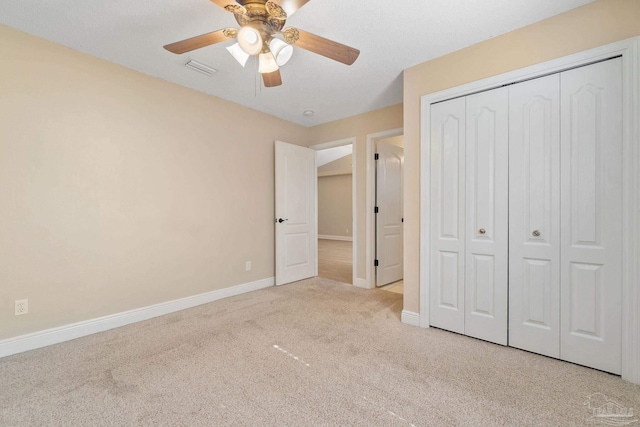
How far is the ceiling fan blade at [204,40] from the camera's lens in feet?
5.58

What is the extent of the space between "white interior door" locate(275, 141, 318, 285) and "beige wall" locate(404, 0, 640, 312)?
193cm

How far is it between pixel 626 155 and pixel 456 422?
190cm

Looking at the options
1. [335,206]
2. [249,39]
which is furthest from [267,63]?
[335,206]

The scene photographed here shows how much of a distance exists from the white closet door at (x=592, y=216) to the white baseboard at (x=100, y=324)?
331cm

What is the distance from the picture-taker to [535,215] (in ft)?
6.83

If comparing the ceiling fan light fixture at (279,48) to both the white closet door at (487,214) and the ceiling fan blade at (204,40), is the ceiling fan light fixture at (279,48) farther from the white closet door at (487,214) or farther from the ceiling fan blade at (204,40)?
the white closet door at (487,214)

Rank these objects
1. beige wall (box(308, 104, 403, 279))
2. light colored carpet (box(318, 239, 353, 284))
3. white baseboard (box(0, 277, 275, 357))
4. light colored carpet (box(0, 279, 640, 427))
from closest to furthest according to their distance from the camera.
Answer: light colored carpet (box(0, 279, 640, 427)) → white baseboard (box(0, 277, 275, 357)) → beige wall (box(308, 104, 403, 279)) → light colored carpet (box(318, 239, 353, 284))

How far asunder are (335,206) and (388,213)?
19.7 ft

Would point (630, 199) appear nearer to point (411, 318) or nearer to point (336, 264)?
point (411, 318)

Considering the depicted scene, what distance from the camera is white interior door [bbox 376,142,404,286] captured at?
12.9ft

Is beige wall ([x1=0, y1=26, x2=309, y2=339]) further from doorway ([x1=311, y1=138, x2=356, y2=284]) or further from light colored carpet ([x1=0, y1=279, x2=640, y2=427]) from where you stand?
doorway ([x1=311, y1=138, x2=356, y2=284])

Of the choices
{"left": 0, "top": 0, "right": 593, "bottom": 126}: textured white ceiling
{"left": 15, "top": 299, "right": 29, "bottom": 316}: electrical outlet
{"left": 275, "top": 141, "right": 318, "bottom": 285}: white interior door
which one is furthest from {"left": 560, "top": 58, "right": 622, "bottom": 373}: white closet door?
{"left": 15, "top": 299, "right": 29, "bottom": 316}: electrical outlet

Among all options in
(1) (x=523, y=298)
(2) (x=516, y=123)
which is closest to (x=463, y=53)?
(2) (x=516, y=123)

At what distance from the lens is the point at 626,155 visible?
173cm
